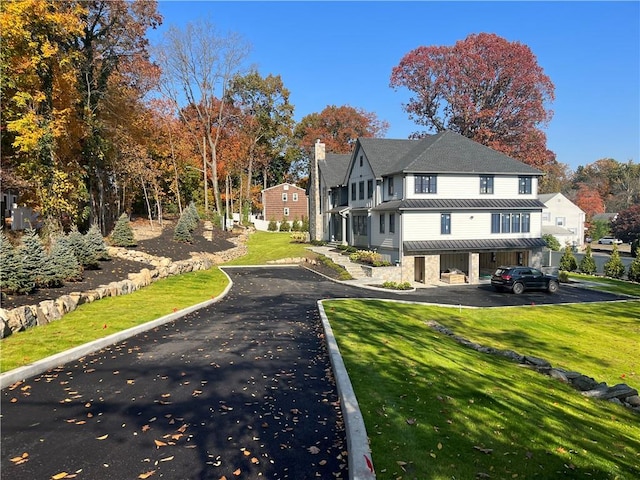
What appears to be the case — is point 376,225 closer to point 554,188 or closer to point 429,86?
point 429,86

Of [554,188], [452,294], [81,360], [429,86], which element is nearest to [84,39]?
[81,360]

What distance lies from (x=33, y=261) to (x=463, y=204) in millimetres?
26538

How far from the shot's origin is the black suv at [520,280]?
2575cm

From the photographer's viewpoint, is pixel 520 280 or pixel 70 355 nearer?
pixel 70 355

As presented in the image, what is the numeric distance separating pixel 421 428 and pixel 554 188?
10497 centimetres

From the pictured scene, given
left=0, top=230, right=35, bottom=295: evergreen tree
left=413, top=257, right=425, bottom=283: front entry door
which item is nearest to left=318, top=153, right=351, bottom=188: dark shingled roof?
left=413, top=257, right=425, bottom=283: front entry door

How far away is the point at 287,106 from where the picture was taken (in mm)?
68125

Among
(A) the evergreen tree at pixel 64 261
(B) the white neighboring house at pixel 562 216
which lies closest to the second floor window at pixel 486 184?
(A) the evergreen tree at pixel 64 261

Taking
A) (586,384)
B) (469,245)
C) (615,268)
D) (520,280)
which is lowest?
(615,268)

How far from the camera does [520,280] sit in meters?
25.8

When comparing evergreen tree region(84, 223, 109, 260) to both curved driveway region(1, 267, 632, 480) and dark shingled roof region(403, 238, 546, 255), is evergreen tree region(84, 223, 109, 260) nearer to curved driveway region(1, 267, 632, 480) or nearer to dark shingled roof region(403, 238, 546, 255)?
curved driveway region(1, 267, 632, 480)

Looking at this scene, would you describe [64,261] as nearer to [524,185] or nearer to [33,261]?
[33,261]

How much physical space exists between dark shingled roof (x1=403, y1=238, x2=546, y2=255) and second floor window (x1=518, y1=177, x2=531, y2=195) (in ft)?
12.3

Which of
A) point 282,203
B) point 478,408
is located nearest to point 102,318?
point 478,408
